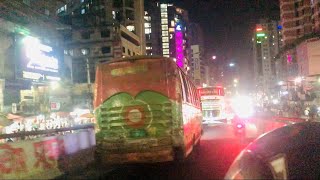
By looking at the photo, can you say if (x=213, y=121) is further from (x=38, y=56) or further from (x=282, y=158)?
(x=282, y=158)

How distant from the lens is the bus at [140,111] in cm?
1227

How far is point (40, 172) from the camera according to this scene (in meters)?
12.9

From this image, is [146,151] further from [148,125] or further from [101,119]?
[101,119]

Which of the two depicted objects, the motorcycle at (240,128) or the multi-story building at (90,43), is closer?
the motorcycle at (240,128)

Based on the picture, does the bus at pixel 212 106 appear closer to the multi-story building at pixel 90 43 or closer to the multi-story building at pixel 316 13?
the multi-story building at pixel 90 43

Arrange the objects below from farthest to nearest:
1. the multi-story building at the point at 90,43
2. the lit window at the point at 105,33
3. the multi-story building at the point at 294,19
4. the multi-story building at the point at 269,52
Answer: the multi-story building at the point at 269,52 → the multi-story building at the point at 294,19 → the lit window at the point at 105,33 → the multi-story building at the point at 90,43

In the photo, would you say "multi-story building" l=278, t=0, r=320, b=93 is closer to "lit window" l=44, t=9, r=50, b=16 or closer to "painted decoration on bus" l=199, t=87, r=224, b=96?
"painted decoration on bus" l=199, t=87, r=224, b=96

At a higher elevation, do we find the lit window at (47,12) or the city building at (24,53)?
the lit window at (47,12)

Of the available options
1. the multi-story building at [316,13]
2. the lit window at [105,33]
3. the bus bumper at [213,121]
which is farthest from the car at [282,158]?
the multi-story building at [316,13]

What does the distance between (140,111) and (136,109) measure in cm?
14

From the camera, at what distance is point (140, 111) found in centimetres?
1237

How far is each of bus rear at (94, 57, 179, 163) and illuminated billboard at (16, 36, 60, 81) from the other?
97.8 ft

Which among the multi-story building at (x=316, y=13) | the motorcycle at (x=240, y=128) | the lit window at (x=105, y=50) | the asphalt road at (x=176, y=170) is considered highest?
the multi-story building at (x=316, y=13)

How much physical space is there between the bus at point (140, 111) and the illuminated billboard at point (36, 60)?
29.8 meters
